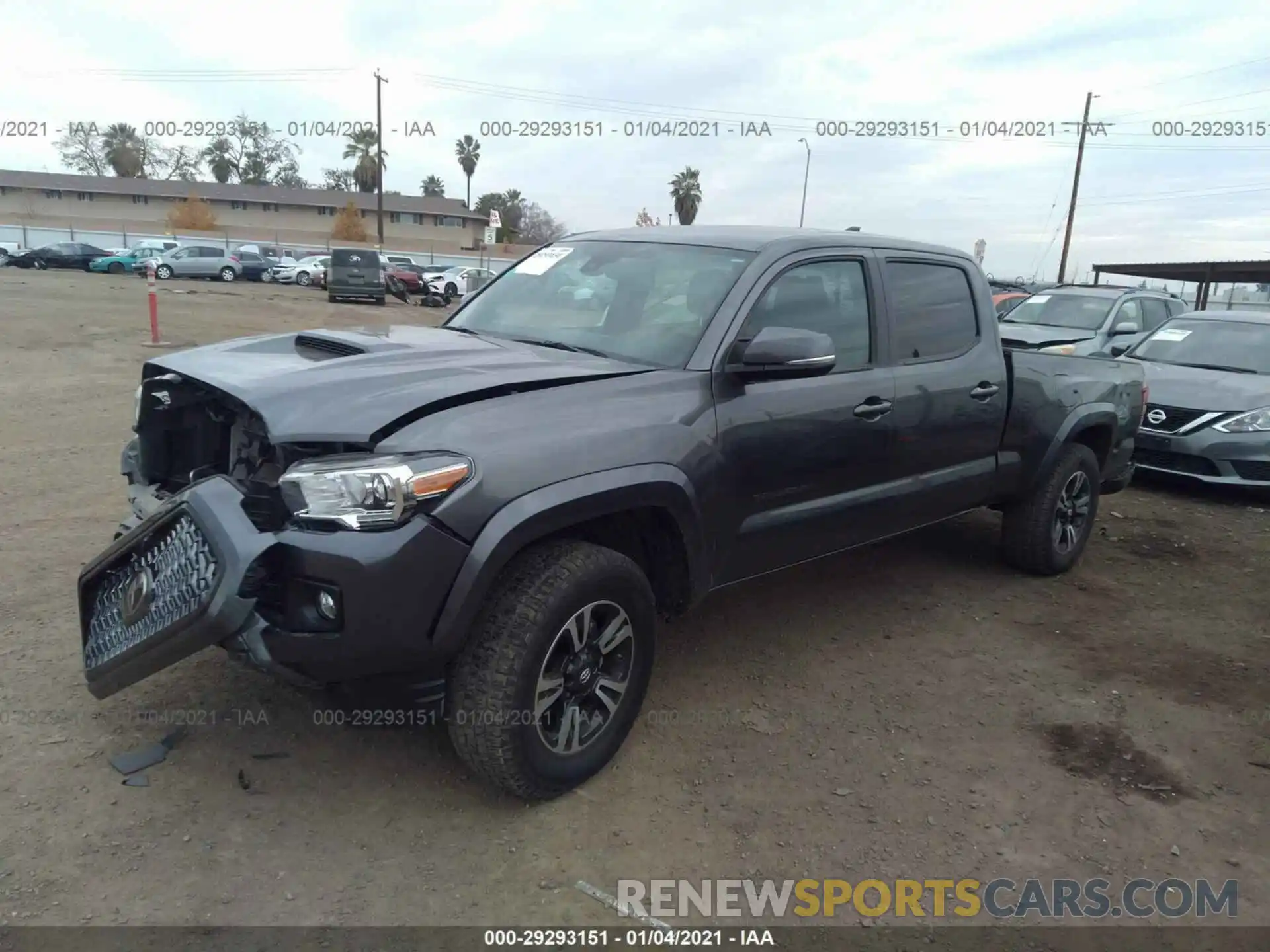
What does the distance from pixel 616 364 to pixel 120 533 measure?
75.4 inches

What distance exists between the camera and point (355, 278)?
26.9m

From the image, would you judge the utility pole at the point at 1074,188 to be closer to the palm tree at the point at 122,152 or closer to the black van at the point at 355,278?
the black van at the point at 355,278

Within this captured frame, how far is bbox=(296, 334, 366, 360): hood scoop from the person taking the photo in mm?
3301

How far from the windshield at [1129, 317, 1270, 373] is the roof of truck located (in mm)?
5332

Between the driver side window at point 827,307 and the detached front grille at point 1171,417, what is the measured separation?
185 inches

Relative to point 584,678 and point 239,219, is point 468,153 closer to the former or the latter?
point 239,219

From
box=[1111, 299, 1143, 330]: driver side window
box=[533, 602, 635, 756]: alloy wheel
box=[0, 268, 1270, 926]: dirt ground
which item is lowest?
box=[0, 268, 1270, 926]: dirt ground

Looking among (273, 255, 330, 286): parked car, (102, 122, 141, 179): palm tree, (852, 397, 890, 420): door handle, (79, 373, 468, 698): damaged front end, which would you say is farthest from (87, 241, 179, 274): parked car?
(102, 122, 141, 179): palm tree

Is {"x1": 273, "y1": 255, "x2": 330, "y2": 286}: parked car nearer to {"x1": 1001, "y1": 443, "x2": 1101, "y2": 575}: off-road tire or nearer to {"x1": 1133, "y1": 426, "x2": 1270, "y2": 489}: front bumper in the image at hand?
{"x1": 1133, "y1": 426, "x2": 1270, "y2": 489}: front bumper

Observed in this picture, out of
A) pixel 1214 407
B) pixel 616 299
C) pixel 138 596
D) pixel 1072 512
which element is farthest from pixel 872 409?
pixel 1214 407

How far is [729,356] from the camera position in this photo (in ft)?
10.9

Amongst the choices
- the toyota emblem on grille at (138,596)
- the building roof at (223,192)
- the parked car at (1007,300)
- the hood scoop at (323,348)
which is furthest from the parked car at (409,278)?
the building roof at (223,192)

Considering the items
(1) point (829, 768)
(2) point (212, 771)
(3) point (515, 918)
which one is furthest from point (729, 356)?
(2) point (212, 771)

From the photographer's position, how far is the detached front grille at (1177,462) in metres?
7.36
